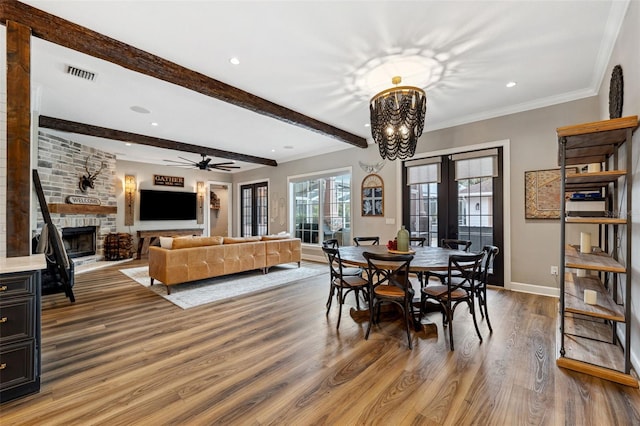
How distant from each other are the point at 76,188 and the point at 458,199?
7.77 meters

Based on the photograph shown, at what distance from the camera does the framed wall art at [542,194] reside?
388cm

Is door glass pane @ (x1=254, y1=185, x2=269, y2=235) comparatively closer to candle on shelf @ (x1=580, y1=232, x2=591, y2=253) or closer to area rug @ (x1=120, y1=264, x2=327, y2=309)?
area rug @ (x1=120, y1=264, x2=327, y2=309)

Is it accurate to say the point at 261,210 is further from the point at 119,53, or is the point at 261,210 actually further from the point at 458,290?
the point at 458,290

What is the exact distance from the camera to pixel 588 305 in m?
2.26

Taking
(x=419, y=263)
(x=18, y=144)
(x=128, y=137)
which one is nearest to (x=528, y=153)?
(x=419, y=263)

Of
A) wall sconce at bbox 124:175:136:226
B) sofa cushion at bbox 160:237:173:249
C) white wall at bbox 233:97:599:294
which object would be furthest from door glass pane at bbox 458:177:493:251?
wall sconce at bbox 124:175:136:226

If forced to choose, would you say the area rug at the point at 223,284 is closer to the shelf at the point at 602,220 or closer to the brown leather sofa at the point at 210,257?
the brown leather sofa at the point at 210,257

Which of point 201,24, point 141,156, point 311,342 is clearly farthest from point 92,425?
point 141,156

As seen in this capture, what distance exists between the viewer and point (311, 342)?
8.51ft

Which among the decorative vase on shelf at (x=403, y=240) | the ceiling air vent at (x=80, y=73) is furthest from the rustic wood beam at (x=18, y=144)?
the decorative vase on shelf at (x=403, y=240)

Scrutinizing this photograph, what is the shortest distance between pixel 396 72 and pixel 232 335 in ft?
10.8

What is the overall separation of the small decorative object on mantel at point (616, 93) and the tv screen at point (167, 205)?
9.20 metres

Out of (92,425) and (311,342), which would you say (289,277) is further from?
(92,425)

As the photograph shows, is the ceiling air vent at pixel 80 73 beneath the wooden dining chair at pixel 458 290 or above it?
above
